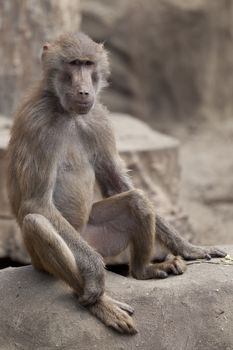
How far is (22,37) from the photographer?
1004cm

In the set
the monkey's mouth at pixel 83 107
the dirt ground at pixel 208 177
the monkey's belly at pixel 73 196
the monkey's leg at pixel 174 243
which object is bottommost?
the dirt ground at pixel 208 177

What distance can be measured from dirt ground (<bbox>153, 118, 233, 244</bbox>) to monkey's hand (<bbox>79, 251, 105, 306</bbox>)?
12.8ft

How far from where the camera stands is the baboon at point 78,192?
5.43 metres

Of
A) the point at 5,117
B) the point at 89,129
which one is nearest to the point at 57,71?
the point at 89,129

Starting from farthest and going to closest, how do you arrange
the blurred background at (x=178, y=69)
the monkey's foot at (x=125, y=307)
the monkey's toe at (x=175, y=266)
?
the blurred background at (x=178, y=69) < the monkey's toe at (x=175, y=266) < the monkey's foot at (x=125, y=307)

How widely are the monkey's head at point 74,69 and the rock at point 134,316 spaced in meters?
1.09

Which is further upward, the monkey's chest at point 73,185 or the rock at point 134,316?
the monkey's chest at point 73,185

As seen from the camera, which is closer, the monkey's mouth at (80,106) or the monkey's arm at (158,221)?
the monkey's mouth at (80,106)

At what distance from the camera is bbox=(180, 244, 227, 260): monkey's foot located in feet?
19.9

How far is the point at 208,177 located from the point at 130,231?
5.75 meters

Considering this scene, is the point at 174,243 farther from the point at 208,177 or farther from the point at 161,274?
the point at 208,177

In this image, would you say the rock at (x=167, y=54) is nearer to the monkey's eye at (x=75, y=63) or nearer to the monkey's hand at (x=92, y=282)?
the monkey's eye at (x=75, y=63)

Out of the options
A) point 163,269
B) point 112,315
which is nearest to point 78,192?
point 163,269

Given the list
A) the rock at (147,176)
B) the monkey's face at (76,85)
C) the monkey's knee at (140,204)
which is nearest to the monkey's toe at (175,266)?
the monkey's knee at (140,204)
